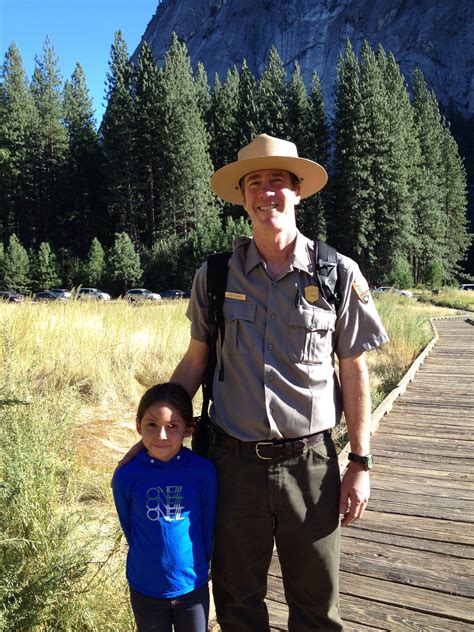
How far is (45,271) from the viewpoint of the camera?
40.9 m

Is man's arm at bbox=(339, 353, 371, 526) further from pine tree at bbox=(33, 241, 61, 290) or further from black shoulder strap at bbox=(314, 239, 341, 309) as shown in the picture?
pine tree at bbox=(33, 241, 61, 290)

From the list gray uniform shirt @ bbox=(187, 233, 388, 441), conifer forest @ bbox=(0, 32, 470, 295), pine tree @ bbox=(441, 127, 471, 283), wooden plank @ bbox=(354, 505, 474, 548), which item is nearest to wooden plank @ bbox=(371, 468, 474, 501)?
wooden plank @ bbox=(354, 505, 474, 548)

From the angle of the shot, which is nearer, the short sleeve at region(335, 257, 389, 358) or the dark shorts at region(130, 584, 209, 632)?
the dark shorts at region(130, 584, 209, 632)

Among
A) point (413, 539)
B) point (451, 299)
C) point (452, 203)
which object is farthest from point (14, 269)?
point (452, 203)

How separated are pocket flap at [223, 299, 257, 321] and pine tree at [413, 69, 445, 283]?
4479 cm

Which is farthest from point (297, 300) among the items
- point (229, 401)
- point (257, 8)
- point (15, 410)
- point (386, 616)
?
point (257, 8)

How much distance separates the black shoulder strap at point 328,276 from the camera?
6.43 ft

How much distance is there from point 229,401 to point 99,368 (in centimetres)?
426

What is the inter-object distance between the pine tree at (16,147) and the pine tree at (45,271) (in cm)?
926

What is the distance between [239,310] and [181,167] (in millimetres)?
43267

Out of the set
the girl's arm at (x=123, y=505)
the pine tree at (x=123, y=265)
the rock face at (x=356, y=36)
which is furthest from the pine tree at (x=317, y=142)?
the girl's arm at (x=123, y=505)

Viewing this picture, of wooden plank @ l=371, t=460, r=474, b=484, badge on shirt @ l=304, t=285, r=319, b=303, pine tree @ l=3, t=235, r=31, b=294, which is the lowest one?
wooden plank @ l=371, t=460, r=474, b=484

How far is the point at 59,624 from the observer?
2061 mm

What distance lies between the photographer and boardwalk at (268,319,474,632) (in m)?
2.62
